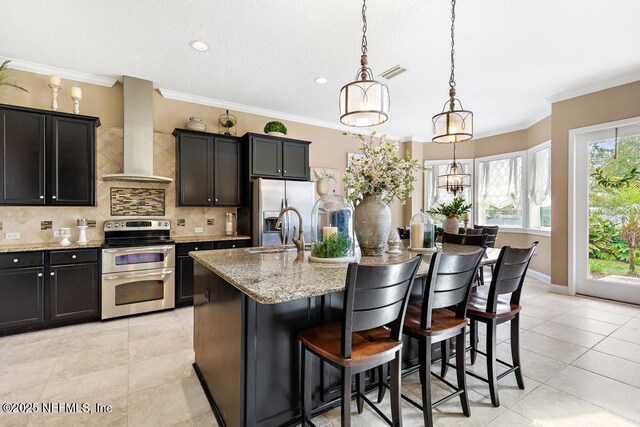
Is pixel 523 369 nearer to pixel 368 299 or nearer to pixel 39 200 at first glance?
pixel 368 299

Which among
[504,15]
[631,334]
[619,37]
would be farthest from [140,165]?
[631,334]

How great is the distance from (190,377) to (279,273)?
4.58 feet

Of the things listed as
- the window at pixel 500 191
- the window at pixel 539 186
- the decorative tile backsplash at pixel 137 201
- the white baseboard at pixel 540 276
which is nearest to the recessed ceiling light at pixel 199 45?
the decorative tile backsplash at pixel 137 201

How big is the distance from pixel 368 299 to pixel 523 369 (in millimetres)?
1969

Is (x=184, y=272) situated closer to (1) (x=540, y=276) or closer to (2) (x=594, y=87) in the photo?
(1) (x=540, y=276)

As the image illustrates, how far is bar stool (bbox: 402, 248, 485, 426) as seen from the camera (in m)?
1.60

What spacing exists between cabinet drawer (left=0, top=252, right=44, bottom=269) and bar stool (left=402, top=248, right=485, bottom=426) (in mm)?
3732

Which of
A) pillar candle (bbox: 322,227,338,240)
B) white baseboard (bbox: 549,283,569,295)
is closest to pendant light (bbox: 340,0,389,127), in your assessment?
pillar candle (bbox: 322,227,338,240)

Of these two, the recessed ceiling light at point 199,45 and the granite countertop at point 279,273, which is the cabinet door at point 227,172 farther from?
the granite countertop at point 279,273

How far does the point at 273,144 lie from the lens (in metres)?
4.64

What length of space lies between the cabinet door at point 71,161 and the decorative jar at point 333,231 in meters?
3.10

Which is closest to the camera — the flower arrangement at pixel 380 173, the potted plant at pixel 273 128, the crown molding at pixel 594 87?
the flower arrangement at pixel 380 173

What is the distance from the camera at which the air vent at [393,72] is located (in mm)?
3621

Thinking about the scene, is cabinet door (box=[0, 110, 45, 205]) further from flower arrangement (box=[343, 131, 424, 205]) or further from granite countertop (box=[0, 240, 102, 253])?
flower arrangement (box=[343, 131, 424, 205])
